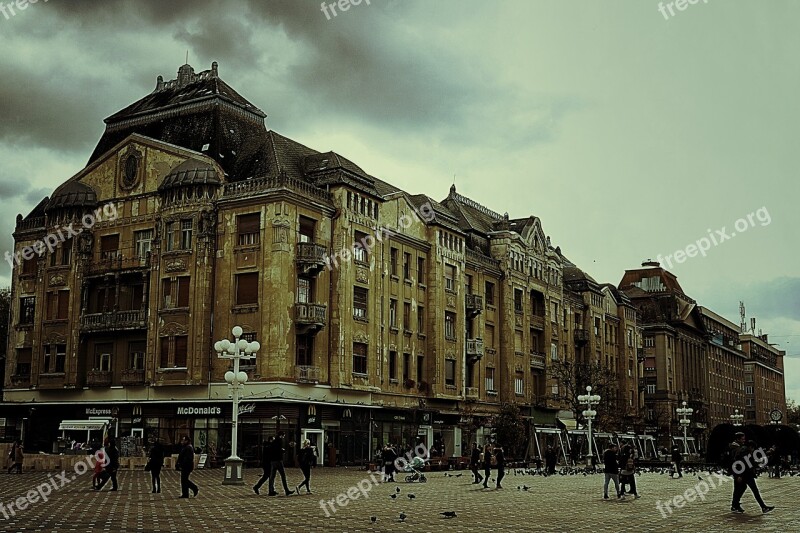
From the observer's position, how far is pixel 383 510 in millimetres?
23172

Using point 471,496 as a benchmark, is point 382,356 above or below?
above

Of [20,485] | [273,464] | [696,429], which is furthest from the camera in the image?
[696,429]

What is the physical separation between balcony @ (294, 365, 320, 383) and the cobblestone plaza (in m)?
14.0

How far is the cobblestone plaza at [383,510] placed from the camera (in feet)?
62.3

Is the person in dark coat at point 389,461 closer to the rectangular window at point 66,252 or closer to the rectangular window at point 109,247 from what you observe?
the rectangular window at point 109,247

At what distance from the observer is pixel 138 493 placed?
28188 millimetres

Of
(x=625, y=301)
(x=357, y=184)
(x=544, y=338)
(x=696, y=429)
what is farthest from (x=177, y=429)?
(x=696, y=429)

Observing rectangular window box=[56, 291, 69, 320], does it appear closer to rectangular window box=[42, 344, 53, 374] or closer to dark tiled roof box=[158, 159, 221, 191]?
rectangular window box=[42, 344, 53, 374]

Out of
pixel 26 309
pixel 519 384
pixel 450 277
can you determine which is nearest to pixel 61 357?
pixel 26 309

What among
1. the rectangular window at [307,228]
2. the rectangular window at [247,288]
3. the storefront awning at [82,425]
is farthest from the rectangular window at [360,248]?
the storefront awning at [82,425]

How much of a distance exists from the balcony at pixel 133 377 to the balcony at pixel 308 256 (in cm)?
1091

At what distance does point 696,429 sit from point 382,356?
67019 millimetres

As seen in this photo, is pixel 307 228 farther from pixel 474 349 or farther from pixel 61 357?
pixel 474 349

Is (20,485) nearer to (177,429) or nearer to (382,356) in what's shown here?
(177,429)
